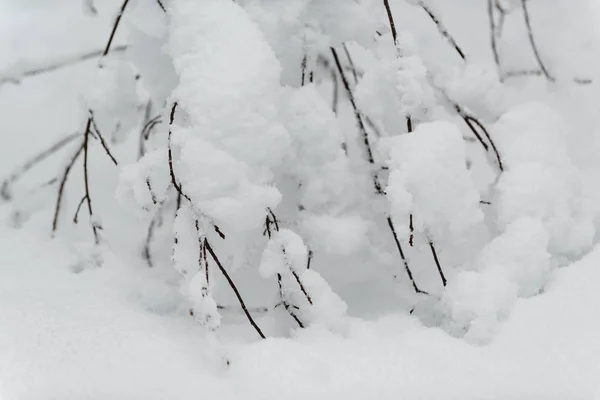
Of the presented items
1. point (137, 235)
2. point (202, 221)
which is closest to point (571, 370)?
point (202, 221)

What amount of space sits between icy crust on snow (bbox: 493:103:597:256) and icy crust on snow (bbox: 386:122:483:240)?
129mm

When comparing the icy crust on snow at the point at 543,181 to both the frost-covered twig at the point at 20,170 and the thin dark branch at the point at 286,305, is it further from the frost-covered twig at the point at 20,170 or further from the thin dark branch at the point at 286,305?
A: the frost-covered twig at the point at 20,170

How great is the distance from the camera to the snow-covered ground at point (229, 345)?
1.02 m

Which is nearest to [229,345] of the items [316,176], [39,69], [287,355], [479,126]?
[287,355]

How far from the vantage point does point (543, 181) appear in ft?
4.48

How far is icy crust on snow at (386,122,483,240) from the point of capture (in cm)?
122

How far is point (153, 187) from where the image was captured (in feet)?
4.15

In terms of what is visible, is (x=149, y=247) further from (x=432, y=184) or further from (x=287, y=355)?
(x=432, y=184)

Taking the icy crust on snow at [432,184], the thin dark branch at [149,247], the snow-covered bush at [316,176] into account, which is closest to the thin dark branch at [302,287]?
the snow-covered bush at [316,176]

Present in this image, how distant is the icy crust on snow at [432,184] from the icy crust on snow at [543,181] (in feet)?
0.42

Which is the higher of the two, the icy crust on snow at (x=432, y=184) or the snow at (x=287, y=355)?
the icy crust on snow at (x=432, y=184)

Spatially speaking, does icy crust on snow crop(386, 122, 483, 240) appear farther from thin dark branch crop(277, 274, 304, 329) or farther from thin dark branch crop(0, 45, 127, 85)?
thin dark branch crop(0, 45, 127, 85)

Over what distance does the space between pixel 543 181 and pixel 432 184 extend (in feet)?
0.98

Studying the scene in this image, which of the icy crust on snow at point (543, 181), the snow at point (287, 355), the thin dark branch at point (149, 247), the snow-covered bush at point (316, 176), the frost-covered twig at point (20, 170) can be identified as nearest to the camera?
the snow at point (287, 355)
